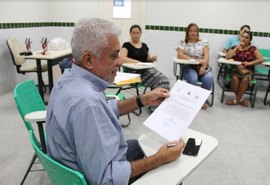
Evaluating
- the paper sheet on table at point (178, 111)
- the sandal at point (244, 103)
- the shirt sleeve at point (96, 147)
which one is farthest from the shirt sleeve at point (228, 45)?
the shirt sleeve at point (96, 147)

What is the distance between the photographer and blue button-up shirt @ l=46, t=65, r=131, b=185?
0.89m

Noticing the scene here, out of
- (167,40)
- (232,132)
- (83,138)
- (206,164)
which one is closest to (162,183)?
(83,138)

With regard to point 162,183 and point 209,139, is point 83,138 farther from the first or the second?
point 209,139

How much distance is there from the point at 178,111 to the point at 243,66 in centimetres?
319

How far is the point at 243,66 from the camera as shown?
397 cm

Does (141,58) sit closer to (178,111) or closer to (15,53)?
(15,53)

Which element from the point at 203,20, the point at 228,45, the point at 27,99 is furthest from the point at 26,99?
the point at 203,20

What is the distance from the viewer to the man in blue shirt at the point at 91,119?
89 cm

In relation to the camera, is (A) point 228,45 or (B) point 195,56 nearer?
(B) point 195,56

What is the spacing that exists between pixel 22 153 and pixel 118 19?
12.1 feet

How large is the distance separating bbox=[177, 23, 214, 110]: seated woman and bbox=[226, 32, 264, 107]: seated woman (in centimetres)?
43

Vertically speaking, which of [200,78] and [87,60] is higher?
[87,60]

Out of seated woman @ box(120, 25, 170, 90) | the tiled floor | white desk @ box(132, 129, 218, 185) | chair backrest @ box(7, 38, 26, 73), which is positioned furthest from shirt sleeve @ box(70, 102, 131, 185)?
chair backrest @ box(7, 38, 26, 73)

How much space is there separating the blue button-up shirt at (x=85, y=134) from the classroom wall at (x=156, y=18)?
12.4ft
